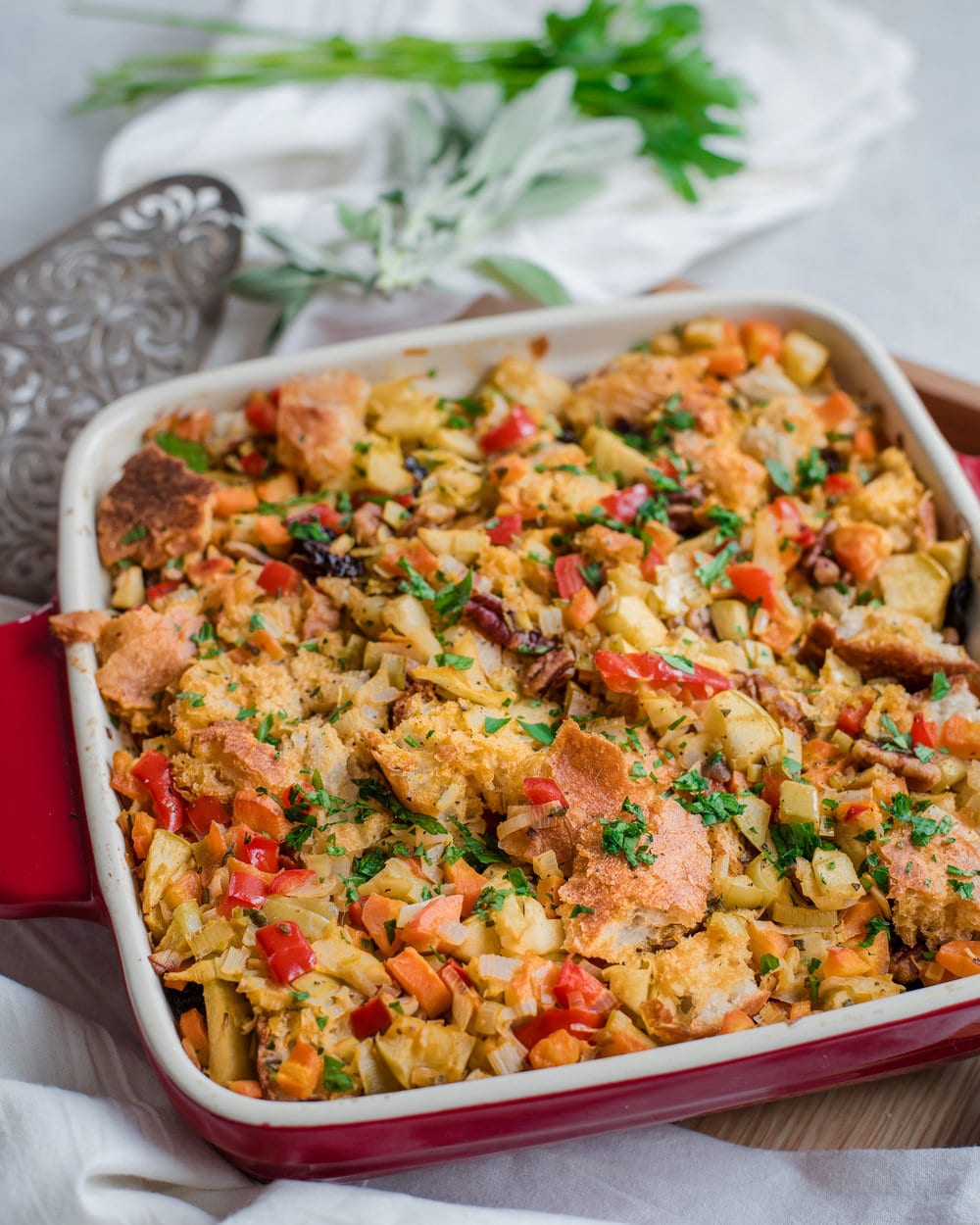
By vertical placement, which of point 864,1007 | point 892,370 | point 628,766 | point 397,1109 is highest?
point 892,370

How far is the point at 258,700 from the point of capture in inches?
91.6

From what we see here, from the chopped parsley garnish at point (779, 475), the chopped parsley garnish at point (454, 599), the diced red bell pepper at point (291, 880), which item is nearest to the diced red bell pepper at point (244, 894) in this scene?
the diced red bell pepper at point (291, 880)

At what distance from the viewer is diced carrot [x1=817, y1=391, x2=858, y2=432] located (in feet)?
9.22

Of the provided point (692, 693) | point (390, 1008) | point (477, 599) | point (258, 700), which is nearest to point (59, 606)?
point (258, 700)

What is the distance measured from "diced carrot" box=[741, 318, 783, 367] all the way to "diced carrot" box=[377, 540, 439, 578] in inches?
39.4

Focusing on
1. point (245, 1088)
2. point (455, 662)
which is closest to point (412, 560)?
point (455, 662)

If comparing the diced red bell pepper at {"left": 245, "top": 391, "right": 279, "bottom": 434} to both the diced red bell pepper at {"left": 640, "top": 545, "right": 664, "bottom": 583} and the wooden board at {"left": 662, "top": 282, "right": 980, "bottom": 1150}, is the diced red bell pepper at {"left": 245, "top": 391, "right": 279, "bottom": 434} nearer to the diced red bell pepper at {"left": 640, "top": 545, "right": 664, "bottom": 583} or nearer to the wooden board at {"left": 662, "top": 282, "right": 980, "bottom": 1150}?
the diced red bell pepper at {"left": 640, "top": 545, "right": 664, "bottom": 583}

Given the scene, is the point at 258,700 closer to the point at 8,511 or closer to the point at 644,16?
the point at 8,511

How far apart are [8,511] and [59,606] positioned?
638 mm

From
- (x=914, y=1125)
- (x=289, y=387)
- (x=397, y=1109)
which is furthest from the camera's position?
(x=289, y=387)

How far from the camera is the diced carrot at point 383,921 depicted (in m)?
2.07

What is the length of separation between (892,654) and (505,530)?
2.77 feet

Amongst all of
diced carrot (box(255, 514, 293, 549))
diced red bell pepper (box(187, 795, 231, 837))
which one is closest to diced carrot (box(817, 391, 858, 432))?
diced carrot (box(255, 514, 293, 549))

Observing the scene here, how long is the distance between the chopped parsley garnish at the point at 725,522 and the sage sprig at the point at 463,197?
899 mm
